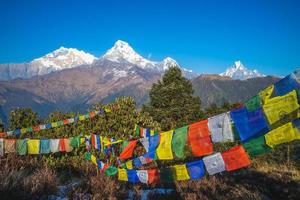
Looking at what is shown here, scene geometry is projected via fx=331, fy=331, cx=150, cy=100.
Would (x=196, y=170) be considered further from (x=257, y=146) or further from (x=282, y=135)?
(x=282, y=135)

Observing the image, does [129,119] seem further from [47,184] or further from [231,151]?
[231,151]

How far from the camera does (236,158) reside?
456cm

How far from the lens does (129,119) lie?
1460 centimetres

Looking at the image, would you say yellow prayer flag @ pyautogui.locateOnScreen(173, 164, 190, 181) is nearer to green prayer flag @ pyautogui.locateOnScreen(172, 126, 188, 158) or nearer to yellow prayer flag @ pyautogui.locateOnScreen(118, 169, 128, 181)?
green prayer flag @ pyautogui.locateOnScreen(172, 126, 188, 158)

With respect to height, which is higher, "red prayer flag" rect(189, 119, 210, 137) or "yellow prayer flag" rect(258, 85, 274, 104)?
"yellow prayer flag" rect(258, 85, 274, 104)

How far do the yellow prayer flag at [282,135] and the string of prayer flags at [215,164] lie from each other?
0.83 m

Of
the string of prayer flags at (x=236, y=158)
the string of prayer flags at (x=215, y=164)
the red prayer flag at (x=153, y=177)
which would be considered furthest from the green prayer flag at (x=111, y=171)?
the string of prayer flags at (x=236, y=158)

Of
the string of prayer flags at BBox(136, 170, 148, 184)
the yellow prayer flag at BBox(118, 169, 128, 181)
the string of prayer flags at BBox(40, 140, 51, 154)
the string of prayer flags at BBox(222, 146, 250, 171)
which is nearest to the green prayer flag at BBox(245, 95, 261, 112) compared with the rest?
the string of prayer flags at BBox(222, 146, 250, 171)

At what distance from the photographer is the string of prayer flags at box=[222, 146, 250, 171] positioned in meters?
4.45

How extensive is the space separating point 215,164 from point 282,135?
1.13m

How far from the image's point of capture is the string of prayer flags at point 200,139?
16.3 ft

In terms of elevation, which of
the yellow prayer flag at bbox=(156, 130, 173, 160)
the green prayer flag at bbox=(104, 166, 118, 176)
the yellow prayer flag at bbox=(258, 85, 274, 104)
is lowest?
the green prayer flag at bbox=(104, 166, 118, 176)

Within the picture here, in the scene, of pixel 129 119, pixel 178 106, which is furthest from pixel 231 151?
pixel 178 106

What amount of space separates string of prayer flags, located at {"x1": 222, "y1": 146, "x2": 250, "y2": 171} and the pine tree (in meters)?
41.9
